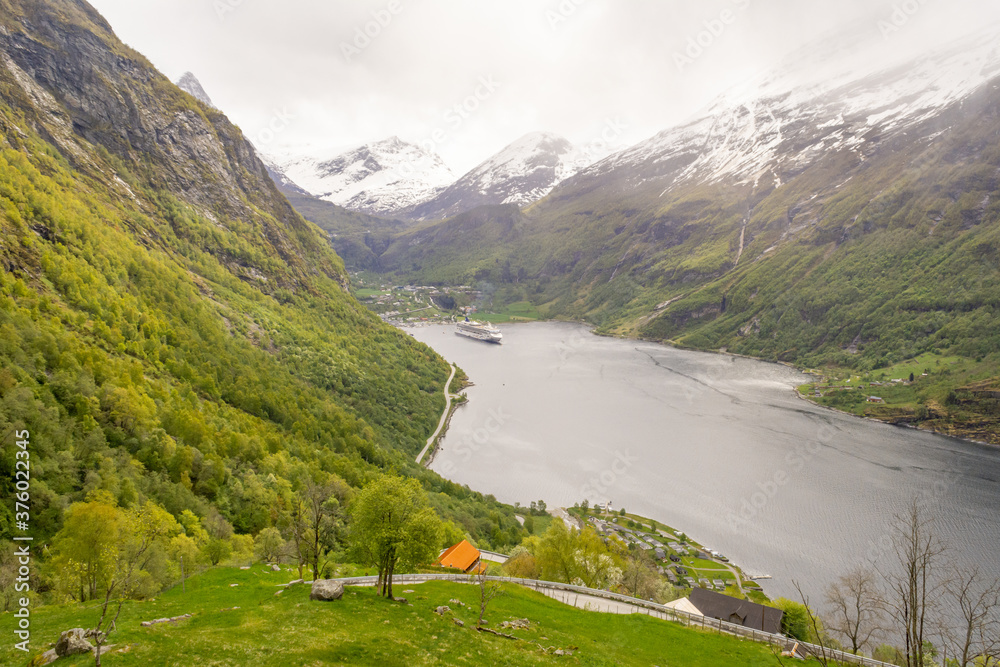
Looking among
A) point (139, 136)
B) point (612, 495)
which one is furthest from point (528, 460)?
point (139, 136)

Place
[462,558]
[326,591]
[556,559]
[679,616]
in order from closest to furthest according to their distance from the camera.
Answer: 1. [326,591]
2. [679,616]
3. [556,559]
4. [462,558]

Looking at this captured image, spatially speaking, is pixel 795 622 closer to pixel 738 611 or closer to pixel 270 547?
pixel 738 611

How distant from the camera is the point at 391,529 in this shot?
20266mm

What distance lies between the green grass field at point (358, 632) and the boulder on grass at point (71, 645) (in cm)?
22

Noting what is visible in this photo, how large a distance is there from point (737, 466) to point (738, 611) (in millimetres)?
42686

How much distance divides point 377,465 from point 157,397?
27.0m

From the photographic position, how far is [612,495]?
218 feet

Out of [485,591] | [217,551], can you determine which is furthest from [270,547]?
[485,591]

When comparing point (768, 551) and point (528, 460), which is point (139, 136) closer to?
point (528, 460)

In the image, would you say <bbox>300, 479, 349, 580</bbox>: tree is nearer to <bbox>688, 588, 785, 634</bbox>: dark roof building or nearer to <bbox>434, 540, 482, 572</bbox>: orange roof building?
<bbox>434, 540, 482, 572</bbox>: orange roof building

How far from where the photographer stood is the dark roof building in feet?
106

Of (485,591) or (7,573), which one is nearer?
(7,573)

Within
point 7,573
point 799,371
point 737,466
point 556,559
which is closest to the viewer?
point 7,573

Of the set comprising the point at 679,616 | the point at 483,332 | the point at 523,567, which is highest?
the point at 483,332
